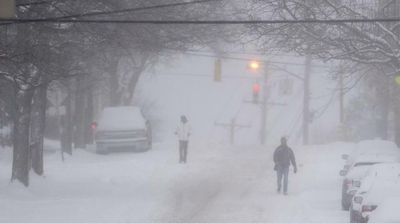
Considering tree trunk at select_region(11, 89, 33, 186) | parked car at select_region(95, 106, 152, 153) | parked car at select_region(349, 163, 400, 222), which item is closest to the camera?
parked car at select_region(349, 163, 400, 222)

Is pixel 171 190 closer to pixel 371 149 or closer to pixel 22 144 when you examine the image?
pixel 22 144

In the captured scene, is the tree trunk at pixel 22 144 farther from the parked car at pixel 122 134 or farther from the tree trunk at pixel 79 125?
the tree trunk at pixel 79 125

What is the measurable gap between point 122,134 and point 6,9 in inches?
781

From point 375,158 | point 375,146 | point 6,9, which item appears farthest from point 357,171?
point 6,9

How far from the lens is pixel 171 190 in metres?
23.3

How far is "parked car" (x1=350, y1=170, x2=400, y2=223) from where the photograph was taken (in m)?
15.1

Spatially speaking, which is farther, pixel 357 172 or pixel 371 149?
pixel 371 149

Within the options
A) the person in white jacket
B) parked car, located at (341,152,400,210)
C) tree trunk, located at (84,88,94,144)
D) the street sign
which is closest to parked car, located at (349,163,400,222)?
parked car, located at (341,152,400,210)

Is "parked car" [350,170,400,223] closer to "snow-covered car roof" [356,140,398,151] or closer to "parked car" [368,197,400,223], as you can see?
"parked car" [368,197,400,223]

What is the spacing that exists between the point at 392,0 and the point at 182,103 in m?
58.9

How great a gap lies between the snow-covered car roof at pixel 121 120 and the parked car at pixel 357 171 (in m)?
12.8

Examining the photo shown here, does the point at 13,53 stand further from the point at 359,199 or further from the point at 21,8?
the point at 359,199

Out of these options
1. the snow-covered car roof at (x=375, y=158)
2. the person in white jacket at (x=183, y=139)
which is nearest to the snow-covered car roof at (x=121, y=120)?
the person in white jacket at (x=183, y=139)

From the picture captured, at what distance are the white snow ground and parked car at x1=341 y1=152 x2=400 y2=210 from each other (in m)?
0.47
